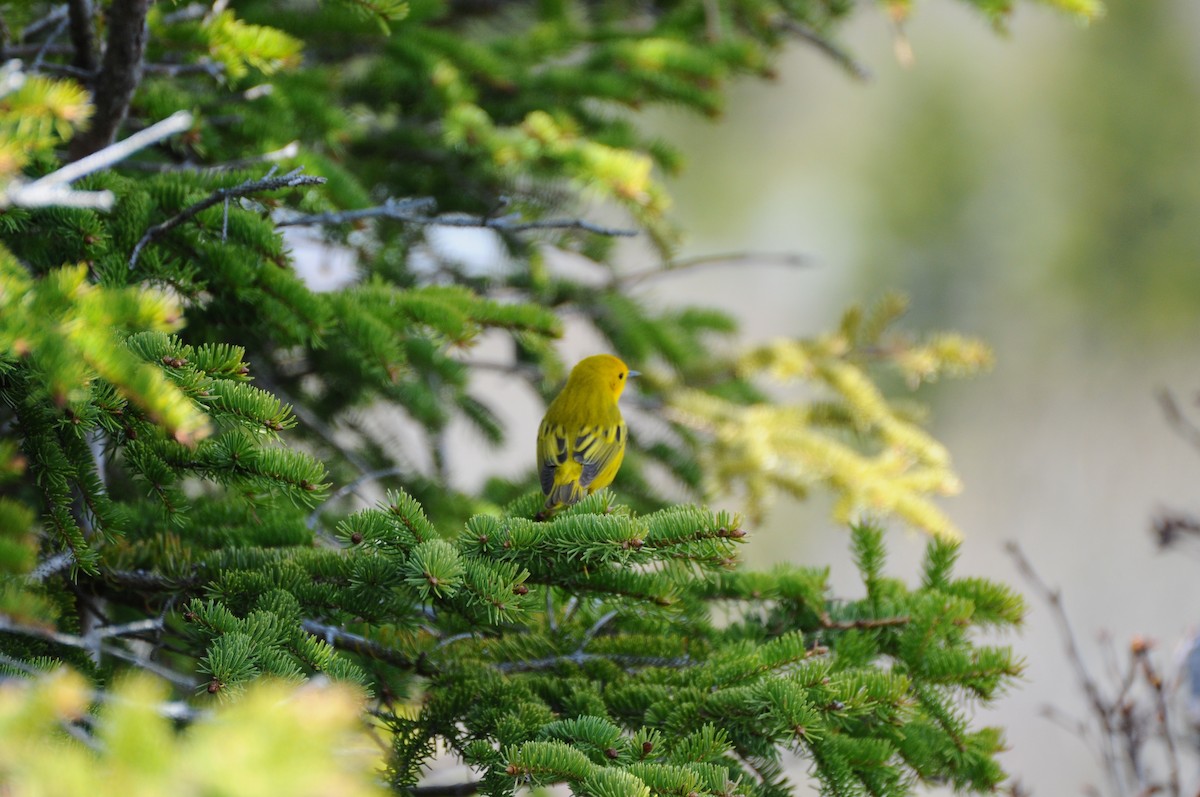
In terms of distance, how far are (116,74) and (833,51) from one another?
244 cm

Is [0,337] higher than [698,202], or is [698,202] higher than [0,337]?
[698,202]

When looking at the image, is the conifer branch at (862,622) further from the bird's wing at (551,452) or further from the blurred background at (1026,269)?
the blurred background at (1026,269)

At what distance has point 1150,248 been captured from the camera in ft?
31.3

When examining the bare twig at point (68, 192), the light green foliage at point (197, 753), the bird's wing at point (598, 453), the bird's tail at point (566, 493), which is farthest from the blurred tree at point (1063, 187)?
the light green foliage at point (197, 753)

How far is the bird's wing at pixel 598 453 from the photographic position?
2.87m

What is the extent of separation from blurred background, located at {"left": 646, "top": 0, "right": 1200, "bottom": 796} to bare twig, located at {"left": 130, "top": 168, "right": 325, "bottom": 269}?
7763 millimetres

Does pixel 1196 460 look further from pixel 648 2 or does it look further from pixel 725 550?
pixel 725 550

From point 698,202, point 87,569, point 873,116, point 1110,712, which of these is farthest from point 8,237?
point 873,116

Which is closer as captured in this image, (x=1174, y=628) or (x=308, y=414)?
(x=308, y=414)

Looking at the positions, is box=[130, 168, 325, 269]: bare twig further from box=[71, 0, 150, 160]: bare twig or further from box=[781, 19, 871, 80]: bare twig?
box=[781, 19, 871, 80]: bare twig

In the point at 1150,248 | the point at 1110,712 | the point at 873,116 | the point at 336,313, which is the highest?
the point at 873,116

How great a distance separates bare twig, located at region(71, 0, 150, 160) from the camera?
186 cm

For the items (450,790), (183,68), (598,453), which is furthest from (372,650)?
(183,68)

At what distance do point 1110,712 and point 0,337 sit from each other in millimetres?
2406
